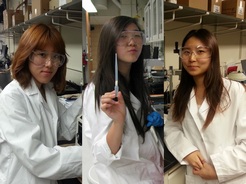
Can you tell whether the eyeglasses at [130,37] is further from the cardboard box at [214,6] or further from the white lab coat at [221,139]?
the cardboard box at [214,6]

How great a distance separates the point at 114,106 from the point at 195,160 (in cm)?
49

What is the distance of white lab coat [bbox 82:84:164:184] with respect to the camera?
20.0 inches

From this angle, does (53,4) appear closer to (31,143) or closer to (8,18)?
(8,18)

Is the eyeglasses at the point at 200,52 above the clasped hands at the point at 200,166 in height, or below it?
above

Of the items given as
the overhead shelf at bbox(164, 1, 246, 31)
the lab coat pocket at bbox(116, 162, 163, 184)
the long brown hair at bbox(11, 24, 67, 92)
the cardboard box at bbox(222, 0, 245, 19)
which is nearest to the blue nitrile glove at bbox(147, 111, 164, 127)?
the lab coat pocket at bbox(116, 162, 163, 184)

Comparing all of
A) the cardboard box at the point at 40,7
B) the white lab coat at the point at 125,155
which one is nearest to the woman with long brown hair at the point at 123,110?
the white lab coat at the point at 125,155

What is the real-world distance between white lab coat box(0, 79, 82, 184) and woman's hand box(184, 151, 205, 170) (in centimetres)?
44

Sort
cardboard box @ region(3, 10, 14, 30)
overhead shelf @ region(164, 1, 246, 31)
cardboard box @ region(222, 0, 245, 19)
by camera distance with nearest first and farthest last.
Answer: overhead shelf @ region(164, 1, 246, 31) → cardboard box @ region(222, 0, 245, 19) → cardboard box @ region(3, 10, 14, 30)

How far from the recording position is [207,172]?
80 cm

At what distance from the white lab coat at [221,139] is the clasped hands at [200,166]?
0.02 m

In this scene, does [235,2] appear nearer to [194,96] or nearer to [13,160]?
[194,96]

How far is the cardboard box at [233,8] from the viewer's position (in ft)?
6.89

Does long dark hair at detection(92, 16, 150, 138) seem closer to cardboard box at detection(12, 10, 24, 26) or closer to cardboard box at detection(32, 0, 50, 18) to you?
cardboard box at detection(32, 0, 50, 18)

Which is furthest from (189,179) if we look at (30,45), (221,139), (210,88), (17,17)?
(17,17)
